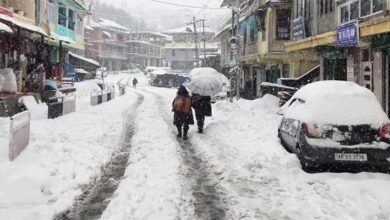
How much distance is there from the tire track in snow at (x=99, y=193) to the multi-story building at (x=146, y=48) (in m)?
87.9

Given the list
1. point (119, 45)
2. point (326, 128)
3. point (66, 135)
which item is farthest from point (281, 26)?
point (119, 45)

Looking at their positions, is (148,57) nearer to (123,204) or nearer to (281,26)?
(281,26)

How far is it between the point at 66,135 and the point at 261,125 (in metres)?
6.62

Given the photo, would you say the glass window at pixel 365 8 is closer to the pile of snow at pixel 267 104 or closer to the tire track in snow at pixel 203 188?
the pile of snow at pixel 267 104

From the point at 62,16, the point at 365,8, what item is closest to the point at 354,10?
the point at 365,8

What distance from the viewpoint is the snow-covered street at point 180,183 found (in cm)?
593

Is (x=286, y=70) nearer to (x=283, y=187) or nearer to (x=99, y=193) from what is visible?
(x=283, y=187)

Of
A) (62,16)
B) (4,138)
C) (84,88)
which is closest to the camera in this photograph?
(4,138)

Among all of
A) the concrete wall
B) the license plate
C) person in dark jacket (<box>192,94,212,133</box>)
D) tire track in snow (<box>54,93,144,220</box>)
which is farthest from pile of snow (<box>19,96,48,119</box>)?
the license plate

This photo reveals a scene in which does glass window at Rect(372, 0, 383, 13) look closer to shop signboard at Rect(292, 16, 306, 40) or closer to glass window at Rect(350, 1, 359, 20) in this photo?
glass window at Rect(350, 1, 359, 20)

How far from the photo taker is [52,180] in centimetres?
726

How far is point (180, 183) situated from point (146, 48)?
9593 cm

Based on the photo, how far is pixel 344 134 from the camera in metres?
7.95

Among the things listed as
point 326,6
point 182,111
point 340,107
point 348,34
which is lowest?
point 182,111
